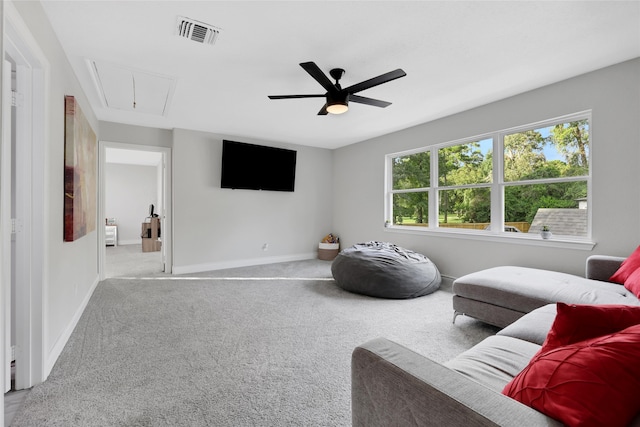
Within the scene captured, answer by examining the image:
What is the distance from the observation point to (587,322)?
916mm

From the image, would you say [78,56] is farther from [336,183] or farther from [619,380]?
[336,183]

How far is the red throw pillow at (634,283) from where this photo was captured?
6.93 ft

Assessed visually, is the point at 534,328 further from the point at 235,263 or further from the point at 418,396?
the point at 235,263

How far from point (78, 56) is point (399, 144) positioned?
428 cm

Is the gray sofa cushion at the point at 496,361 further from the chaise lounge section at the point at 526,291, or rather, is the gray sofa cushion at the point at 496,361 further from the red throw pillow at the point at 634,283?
the red throw pillow at the point at 634,283

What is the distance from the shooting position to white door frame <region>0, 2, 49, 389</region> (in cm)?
186

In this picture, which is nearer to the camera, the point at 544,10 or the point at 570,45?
the point at 544,10

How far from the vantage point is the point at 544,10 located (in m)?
2.06

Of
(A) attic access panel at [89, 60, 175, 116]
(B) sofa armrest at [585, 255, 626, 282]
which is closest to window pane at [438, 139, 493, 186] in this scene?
(B) sofa armrest at [585, 255, 626, 282]

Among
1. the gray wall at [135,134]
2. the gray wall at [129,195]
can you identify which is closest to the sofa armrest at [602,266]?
the gray wall at [135,134]

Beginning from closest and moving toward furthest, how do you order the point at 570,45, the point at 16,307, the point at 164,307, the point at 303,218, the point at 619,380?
1. the point at 619,380
2. the point at 16,307
3. the point at 570,45
4. the point at 164,307
5. the point at 303,218

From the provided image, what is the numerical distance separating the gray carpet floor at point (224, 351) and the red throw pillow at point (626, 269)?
41.8 inches

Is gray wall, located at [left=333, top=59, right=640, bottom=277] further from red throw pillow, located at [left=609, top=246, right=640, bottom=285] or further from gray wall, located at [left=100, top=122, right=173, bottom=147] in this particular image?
gray wall, located at [left=100, top=122, right=173, bottom=147]

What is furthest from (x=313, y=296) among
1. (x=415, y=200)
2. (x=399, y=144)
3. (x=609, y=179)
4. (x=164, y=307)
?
(x=609, y=179)
